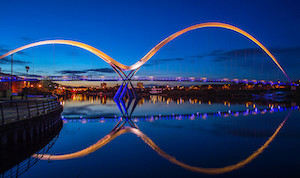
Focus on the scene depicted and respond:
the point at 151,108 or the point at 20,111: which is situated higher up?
the point at 20,111

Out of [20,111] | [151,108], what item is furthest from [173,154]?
[151,108]

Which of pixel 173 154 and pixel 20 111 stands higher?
pixel 20 111

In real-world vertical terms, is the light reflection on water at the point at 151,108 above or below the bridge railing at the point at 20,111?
below

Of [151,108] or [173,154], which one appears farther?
[151,108]

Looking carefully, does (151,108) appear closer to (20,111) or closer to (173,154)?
(20,111)

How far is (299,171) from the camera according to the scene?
7.83 meters

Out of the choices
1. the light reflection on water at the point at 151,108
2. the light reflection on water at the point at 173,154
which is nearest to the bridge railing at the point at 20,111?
the light reflection on water at the point at 173,154

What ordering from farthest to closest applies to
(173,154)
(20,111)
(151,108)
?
(151,108)
(20,111)
(173,154)

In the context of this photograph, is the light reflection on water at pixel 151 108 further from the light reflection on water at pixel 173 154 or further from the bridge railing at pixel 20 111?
the light reflection on water at pixel 173 154

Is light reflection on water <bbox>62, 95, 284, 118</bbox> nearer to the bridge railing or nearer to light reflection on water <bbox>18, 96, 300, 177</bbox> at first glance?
the bridge railing

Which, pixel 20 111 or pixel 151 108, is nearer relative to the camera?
pixel 20 111

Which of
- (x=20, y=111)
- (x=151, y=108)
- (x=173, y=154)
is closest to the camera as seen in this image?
(x=173, y=154)

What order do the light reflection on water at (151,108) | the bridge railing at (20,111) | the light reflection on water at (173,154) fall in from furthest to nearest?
the light reflection on water at (151,108)
the bridge railing at (20,111)
the light reflection on water at (173,154)

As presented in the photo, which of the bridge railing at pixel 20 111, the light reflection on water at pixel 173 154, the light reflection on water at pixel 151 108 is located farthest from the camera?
the light reflection on water at pixel 151 108
